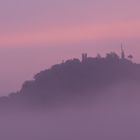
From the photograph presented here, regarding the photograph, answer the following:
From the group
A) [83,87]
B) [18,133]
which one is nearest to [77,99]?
[83,87]

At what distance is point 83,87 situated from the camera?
89250 mm

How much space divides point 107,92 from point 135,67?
5.35 m

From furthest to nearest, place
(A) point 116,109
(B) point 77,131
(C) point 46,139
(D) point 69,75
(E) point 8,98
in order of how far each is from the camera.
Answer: (E) point 8,98
(D) point 69,75
(A) point 116,109
(B) point 77,131
(C) point 46,139

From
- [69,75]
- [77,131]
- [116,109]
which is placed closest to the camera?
[77,131]

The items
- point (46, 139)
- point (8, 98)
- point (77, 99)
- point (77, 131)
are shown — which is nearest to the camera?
point (46, 139)

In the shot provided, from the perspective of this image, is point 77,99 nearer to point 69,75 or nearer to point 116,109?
point 69,75

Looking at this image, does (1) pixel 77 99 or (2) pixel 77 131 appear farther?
(1) pixel 77 99

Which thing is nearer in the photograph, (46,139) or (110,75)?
(46,139)

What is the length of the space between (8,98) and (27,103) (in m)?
7.96

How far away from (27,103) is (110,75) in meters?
12.5

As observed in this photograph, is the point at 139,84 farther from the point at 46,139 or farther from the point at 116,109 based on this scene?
the point at 46,139

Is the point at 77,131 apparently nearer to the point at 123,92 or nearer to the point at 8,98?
the point at 123,92

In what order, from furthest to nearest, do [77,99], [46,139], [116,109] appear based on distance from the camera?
[77,99], [116,109], [46,139]

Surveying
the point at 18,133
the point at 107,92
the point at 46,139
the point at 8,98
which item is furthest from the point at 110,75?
the point at 46,139
